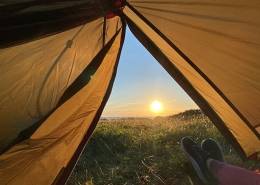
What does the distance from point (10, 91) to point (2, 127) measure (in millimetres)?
378

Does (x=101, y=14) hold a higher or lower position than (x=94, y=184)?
higher

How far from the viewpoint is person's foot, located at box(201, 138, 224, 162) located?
550 cm

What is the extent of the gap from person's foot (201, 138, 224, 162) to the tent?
36cm

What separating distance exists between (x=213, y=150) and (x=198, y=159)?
11.5 inches

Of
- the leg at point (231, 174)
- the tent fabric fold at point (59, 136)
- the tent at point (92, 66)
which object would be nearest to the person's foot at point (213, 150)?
the leg at point (231, 174)

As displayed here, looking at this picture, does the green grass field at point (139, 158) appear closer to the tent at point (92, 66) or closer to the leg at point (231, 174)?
the leg at point (231, 174)

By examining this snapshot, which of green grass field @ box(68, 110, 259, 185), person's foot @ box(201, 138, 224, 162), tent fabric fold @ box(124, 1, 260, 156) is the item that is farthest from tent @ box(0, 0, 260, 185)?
green grass field @ box(68, 110, 259, 185)

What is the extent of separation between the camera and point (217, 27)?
11.9 feet

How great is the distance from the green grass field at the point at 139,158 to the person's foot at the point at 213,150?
37 centimetres

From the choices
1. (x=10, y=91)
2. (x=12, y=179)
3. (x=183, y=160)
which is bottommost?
(x=12, y=179)

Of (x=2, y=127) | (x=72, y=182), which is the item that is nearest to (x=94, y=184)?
(x=72, y=182)

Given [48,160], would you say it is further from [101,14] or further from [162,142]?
[162,142]

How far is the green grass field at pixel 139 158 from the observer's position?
568 centimetres

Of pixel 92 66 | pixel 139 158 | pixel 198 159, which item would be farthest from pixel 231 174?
pixel 139 158
